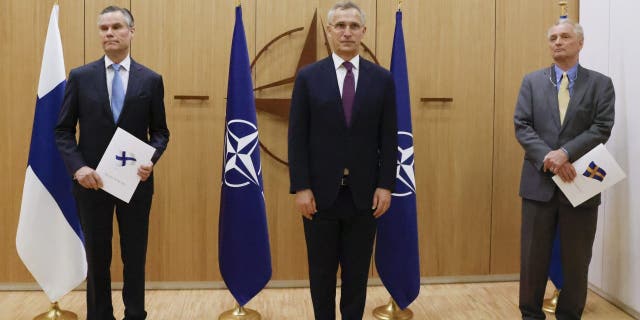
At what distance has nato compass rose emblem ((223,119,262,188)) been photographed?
3.26m

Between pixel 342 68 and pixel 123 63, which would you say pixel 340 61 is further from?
pixel 123 63

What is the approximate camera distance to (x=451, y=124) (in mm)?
4000

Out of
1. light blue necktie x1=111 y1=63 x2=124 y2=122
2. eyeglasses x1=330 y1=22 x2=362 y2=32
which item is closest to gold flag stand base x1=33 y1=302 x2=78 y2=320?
light blue necktie x1=111 y1=63 x2=124 y2=122

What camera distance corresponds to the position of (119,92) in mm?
2744

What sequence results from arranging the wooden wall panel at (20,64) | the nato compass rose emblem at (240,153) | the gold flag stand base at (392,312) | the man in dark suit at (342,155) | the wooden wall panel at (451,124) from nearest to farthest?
the man in dark suit at (342,155) < the nato compass rose emblem at (240,153) < the gold flag stand base at (392,312) < the wooden wall panel at (20,64) < the wooden wall panel at (451,124)

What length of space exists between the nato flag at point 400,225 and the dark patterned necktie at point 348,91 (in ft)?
3.40

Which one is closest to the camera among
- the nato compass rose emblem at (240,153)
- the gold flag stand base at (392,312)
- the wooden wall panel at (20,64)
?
the nato compass rose emblem at (240,153)

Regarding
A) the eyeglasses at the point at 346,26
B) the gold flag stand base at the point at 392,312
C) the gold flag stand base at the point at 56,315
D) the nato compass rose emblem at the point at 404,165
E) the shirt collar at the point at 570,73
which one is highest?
the eyeglasses at the point at 346,26

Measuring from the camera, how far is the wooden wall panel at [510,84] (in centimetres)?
403

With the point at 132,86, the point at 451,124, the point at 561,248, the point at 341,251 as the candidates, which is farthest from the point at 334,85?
the point at 451,124

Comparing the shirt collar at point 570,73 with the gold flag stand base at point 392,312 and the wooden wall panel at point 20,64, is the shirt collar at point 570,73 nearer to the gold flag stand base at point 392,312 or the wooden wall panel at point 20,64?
the gold flag stand base at point 392,312

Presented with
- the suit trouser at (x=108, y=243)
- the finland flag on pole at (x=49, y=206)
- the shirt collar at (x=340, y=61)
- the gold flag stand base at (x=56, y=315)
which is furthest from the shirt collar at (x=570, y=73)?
the gold flag stand base at (x=56, y=315)

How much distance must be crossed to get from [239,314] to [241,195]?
714 mm

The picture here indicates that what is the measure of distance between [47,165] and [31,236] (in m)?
0.42
